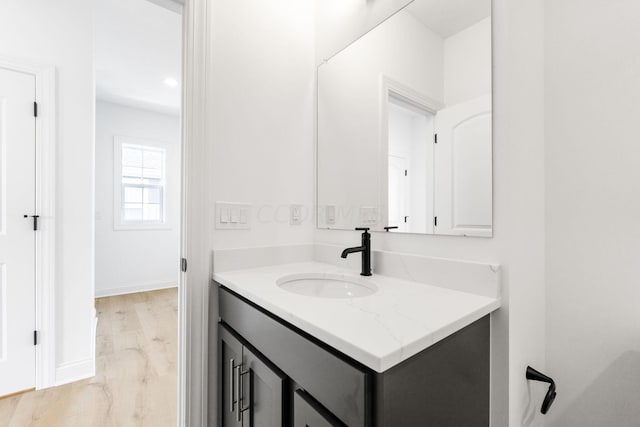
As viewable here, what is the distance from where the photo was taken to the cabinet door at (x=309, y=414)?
2.07 feet

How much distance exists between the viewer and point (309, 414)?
0.68 metres

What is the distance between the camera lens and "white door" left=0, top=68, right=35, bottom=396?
1.75m

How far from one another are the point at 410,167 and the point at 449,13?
21.7 inches

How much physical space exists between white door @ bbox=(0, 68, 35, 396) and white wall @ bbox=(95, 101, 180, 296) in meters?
2.23

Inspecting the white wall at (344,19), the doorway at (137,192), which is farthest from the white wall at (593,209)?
the doorway at (137,192)

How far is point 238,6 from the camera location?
131 cm

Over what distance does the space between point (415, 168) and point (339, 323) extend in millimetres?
744

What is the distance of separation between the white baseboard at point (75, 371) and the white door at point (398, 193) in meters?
2.24

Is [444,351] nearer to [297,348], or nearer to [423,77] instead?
[297,348]

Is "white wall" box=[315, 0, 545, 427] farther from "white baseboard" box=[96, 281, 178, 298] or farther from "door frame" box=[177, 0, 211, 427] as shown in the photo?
"white baseboard" box=[96, 281, 178, 298]

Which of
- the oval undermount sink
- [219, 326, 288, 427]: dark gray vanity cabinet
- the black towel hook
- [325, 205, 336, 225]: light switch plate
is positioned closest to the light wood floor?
[219, 326, 288, 427]: dark gray vanity cabinet

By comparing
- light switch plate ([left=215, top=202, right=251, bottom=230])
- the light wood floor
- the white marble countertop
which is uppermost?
light switch plate ([left=215, top=202, right=251, bottom=230])

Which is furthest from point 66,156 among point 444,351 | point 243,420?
point 444,351

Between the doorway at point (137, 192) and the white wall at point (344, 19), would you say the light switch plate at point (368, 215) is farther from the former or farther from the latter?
the doorway at point (137, 192)
